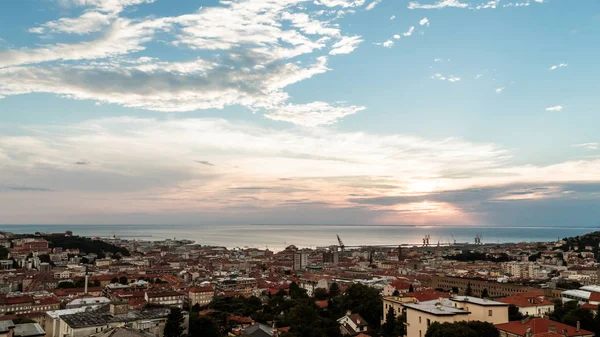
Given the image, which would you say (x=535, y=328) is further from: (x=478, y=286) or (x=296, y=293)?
(x=478, y=286)

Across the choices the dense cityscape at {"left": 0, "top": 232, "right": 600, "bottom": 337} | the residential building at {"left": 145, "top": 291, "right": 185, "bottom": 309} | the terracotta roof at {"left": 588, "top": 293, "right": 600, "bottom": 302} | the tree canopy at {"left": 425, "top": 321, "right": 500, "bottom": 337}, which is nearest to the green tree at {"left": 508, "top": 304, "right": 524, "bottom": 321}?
the dense cityscape at {"left": 0, "top": 232, "right": 600, "bottom": 337}

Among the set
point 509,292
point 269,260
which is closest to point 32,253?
point 269,260

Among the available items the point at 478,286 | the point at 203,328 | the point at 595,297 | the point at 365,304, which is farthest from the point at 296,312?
the point at 478,286

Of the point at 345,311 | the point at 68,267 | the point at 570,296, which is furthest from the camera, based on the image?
the point at 68,267

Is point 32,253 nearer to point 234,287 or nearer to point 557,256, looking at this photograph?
point 234,287

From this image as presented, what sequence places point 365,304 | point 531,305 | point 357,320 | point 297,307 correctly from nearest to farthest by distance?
point 357,320 → point 297,307 → point 365,304 → point 531,305

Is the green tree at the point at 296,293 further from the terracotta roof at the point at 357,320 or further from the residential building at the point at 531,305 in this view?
the residential building at the point at 531,305

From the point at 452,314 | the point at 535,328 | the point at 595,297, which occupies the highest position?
the point at 452,314
